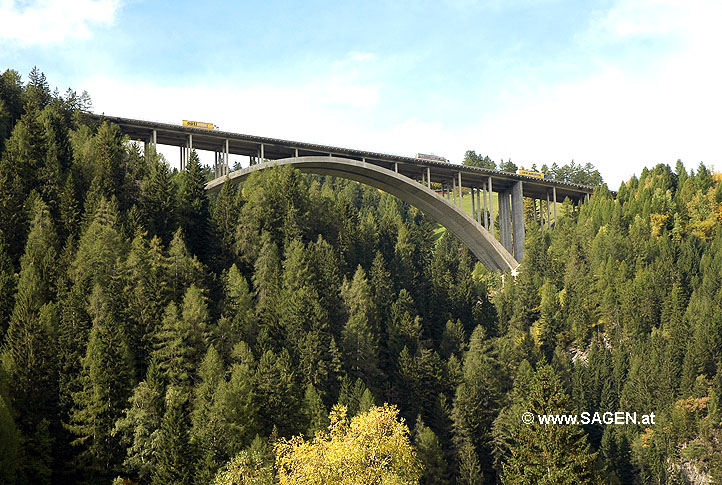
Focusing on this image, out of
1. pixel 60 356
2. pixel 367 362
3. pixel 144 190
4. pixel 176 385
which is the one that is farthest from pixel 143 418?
pixel 144 190

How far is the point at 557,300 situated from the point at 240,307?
5086 cm

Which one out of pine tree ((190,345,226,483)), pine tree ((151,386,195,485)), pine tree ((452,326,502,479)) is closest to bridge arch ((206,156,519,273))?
pine tree ((452,326,502,479))

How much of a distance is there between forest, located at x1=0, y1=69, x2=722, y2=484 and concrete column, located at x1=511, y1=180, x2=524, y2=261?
3.02 meters

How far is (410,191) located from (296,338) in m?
34.0

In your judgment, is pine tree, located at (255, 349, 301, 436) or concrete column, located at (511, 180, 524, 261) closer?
pine tree, located at (255, 349, 301, 436)

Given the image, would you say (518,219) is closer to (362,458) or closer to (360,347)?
(360,347)

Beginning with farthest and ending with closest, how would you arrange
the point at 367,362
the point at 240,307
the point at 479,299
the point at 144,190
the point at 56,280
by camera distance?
the point at 479,299, the point at 144,190, the point at 367,362, the point at 240,307, the point at 56,280

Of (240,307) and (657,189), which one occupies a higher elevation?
(657,189)

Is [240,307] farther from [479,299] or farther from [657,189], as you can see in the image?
[657,189]

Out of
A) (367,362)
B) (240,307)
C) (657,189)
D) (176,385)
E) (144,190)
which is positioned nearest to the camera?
(176,385)

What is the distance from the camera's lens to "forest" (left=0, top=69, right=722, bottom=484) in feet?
162

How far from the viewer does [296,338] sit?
6450 centimetres

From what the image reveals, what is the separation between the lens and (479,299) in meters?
96.6

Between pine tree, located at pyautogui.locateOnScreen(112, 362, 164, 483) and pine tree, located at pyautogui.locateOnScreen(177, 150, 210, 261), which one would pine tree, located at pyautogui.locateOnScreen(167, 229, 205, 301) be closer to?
pine tree, located at pyautogui.locateOnScreen(177, 150, 210, 261)
